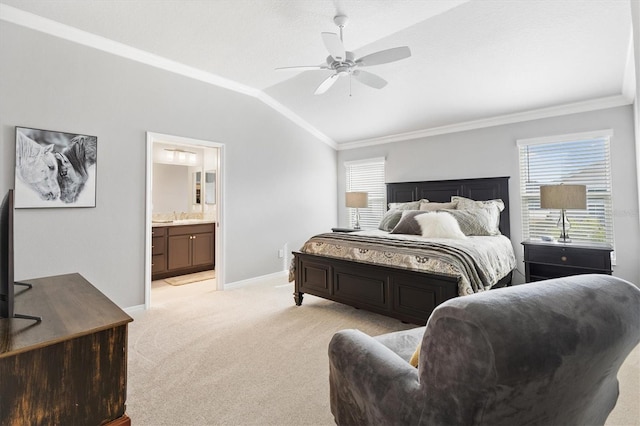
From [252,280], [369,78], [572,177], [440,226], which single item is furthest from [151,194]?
[572,177]

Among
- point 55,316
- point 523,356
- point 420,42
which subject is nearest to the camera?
point 523,356

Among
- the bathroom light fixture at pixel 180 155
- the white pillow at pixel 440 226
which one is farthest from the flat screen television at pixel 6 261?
the bathroom light fixture at pixel 180 155

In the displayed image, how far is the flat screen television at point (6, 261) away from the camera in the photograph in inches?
36.6

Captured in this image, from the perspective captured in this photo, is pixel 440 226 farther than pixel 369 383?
Yes

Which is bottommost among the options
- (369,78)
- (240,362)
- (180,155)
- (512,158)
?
(240,362)

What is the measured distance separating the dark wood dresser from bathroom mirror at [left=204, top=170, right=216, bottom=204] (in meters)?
5.01

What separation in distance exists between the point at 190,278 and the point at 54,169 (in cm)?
258

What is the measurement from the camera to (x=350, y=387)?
3.92 feet

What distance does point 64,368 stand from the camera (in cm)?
86

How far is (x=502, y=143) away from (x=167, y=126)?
4506 millimetres

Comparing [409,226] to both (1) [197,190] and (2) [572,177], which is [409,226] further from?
(1) [197,190]

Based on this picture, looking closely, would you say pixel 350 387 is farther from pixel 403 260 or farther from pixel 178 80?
pixel 178 80

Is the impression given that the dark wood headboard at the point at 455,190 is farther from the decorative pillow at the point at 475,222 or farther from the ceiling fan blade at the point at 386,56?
the ceiling fan blade at the point at 386,56

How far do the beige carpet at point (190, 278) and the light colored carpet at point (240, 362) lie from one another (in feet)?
2.86
